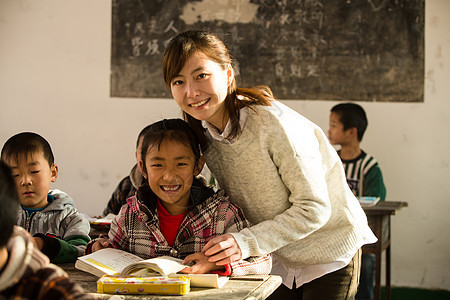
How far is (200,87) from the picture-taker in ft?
5.48

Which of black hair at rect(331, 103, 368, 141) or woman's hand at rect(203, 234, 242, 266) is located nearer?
woman's hand at rect(203, 234, 242, 266)

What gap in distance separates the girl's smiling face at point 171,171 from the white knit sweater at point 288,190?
0.32 ft

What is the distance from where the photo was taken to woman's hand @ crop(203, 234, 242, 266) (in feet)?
4.98

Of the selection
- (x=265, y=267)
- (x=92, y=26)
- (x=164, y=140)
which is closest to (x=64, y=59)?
(x=92, y=26)

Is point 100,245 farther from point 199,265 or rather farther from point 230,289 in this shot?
point 230,289

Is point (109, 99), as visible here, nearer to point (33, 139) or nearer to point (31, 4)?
point (31, 4)

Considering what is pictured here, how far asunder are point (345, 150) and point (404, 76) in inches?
27.0

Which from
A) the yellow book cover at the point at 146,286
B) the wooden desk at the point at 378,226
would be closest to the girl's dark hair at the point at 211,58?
the yellow book cover at the point at 146,286

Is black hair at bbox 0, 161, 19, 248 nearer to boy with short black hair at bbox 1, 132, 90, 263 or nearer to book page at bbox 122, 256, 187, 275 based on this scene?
book page at bbox 122, 256, 187, 275

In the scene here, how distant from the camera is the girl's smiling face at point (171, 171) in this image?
1.75 meters

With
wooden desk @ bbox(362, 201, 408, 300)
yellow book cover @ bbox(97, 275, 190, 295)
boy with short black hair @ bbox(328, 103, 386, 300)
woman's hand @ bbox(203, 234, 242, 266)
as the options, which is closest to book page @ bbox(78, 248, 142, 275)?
yellow book cover @ bbox(97, 275, 190, 295)

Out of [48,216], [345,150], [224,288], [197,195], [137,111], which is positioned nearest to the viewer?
[224,288]

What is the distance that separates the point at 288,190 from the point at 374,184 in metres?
2.31

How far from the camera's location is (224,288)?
4.79ft
